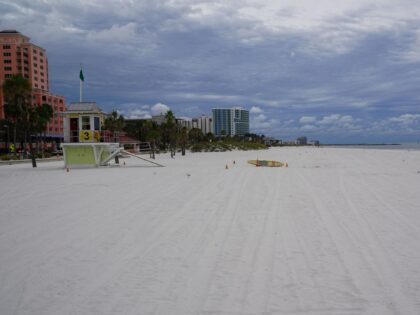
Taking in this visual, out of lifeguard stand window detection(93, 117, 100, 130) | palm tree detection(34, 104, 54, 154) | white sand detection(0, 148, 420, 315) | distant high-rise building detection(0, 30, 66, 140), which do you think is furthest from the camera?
distant high-rise building detection(0, 30, 66, 140)

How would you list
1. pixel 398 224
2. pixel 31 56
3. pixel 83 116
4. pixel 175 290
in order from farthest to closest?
pixel 31 56 → pixel 83 116 → pixel 398 224 → pixel 175 290

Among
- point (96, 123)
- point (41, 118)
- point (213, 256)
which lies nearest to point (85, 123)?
point (96, 123)

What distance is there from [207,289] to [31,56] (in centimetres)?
12612

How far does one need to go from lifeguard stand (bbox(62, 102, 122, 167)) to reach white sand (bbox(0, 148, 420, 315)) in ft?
46.9

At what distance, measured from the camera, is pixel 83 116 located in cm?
2467

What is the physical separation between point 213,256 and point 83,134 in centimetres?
2104

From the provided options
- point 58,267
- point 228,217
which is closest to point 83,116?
point 228,217

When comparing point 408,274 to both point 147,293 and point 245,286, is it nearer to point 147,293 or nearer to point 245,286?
point 245,286

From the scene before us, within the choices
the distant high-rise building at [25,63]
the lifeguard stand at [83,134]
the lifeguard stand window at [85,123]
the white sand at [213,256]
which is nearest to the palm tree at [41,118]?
the distant high-rise building at [25,63]

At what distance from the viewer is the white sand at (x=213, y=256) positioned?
13.6ft

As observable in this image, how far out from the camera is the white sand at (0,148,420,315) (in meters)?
4.14

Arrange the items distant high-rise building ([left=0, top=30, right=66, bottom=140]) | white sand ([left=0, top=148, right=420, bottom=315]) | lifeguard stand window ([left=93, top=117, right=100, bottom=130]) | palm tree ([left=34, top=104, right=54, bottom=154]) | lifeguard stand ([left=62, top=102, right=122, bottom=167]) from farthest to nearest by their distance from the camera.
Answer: distant high-rise building ([left=0, top=30, right=66, bottom=140]) → palm tree ([left=34, top=104, right=54, bottom=154]) → lifeguard stand window ([left=93, top=117, right=100, bottom=130]) → lifeguard stand ([left=62, top=102, right=122, bottom=167]) → white sand ([left=0, top=148, right=420, bottom=315])

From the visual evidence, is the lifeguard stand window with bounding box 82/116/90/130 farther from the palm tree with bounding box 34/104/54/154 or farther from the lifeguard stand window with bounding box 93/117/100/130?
the palm tree with bounding box 34/104/54/154

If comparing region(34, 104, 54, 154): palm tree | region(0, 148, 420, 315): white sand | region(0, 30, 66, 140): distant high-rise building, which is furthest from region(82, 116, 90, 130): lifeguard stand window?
region(0, 30, 66, 140): distant high-rise building
